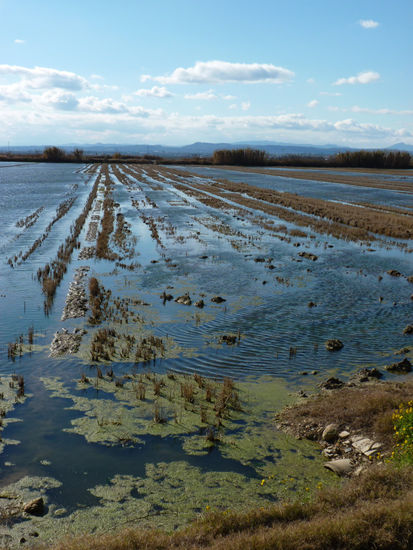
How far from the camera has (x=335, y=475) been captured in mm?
7852

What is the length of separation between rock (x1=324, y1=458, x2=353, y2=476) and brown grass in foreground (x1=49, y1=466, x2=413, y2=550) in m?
1.18

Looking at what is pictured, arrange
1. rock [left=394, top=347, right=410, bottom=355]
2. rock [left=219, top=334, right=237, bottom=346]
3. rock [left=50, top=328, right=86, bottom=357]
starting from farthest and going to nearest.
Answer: rock [left=219, top=334, right=237, bottom=346], rock [left=394, top=347, right=410, bottom=355], rock [left=50, top=328, right=86, bottom=357]

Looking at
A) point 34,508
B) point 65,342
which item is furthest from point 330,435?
point 65,342

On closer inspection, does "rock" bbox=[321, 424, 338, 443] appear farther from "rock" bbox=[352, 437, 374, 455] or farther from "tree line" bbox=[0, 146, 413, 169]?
"tree line" bbox=[0, 146, 413, 169]

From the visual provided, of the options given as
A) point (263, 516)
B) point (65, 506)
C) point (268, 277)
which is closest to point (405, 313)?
point (268, 277)

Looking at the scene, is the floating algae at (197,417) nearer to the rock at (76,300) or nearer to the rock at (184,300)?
the rock at (76,300)

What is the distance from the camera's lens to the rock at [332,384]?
10789mm

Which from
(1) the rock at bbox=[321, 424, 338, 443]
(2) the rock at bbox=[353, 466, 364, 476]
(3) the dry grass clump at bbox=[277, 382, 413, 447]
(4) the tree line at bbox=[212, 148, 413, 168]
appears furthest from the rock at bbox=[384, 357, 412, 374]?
(4) the tree line at bbox=[212, 148, 413, 168]

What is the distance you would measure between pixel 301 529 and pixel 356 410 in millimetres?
3941

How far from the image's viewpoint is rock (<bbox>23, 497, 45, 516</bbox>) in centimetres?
680

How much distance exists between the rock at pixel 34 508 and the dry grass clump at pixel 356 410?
490cm

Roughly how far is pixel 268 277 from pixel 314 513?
1494cm

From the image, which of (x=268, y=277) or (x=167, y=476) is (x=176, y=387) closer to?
(x=167, y=476)

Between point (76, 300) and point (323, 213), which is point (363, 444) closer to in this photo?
point (76, 300)
